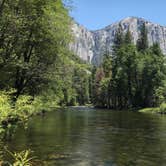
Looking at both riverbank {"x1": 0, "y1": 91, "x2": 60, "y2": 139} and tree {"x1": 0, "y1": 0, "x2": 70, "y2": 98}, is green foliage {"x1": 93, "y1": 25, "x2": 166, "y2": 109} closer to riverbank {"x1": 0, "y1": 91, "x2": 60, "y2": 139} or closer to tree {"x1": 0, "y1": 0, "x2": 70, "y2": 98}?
tree {"x1": 0, "y1": 0, "x2": 70, "y2": 98}

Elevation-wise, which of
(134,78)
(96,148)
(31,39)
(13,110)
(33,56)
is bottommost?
(96,148)

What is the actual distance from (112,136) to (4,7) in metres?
16.1

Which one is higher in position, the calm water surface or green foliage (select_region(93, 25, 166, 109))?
green foliage (select_region(93, 25, 166, 109))

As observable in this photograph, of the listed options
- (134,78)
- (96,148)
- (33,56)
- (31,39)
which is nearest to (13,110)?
(96,148)

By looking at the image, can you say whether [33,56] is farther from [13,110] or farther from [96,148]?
[13,110]

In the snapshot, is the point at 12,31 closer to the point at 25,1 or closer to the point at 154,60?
the point at 25,1

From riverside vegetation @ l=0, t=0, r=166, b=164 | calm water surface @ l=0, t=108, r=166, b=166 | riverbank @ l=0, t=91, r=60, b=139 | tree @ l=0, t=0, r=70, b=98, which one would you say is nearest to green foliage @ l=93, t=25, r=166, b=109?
calm water surface @ l=0, t=108, r=166, b=166

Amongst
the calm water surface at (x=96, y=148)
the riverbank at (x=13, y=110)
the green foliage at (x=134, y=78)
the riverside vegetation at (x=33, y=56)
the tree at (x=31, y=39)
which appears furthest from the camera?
the green foliage at (x=134, y=78)

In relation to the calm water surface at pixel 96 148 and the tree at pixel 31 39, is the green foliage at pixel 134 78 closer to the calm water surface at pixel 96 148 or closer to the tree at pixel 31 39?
the calm water surface at pixel 96 148

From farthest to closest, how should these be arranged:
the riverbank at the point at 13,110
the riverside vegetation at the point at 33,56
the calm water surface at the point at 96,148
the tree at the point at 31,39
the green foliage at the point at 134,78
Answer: the green foliage at the point at 134,78 < the tree at the point at 31,39 < the riverside vegetation at the point at 33,56 < the calm water surface at the point at 96,148 < the riverbank at the point at 13,110

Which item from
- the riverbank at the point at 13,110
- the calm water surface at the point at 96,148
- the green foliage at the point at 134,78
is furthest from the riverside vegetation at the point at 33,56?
the green foliage at the point at 134,78

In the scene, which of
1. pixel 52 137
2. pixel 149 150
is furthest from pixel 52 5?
pixel 149 150

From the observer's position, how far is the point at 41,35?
Answer: 32.6 metres

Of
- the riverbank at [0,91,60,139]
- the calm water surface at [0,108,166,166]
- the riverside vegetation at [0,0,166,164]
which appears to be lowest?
the calm water surface at [0,108,166,166]
